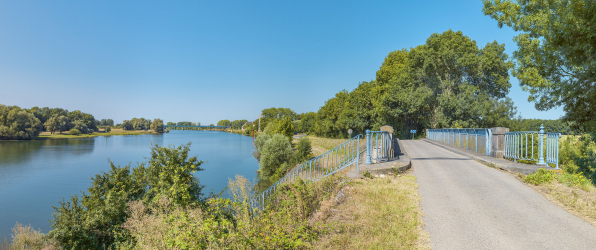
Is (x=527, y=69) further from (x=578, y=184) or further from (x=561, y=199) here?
(x=561, y=199)

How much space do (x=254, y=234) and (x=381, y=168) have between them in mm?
4446

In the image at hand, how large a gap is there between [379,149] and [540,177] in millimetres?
4217

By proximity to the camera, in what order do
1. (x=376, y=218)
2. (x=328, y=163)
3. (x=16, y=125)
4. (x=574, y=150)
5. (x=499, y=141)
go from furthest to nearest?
(x=16, y=125)
(x=574, y=150)
(x=328, y=163)
(x=499, y=141)
(x=376, y=218)

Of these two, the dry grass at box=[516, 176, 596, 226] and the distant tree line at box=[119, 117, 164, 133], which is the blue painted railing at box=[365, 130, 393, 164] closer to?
the dry grass at box=[516, 176, 596, 226]

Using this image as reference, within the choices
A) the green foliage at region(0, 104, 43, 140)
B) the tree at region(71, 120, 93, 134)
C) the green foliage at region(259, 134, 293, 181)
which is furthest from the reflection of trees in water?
the tree at region(71, 120, 93, 134)

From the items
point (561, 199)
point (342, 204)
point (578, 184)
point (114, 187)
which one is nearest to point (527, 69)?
point (578, 184)

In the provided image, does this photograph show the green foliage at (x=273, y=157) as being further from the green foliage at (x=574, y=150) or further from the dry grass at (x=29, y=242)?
the green foliage at (x=574, y=150)

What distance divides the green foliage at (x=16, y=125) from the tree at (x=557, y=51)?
11448cm

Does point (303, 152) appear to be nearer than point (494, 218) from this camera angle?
No

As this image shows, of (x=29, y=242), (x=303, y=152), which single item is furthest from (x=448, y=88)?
(x=29, y=242)

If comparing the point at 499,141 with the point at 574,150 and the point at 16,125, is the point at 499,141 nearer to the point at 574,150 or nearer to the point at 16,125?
the point at 574,150

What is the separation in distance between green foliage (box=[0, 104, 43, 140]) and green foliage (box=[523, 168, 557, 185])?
11359 centimetres

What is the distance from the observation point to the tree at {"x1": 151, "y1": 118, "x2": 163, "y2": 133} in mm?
172625

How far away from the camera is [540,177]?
21.4ft
